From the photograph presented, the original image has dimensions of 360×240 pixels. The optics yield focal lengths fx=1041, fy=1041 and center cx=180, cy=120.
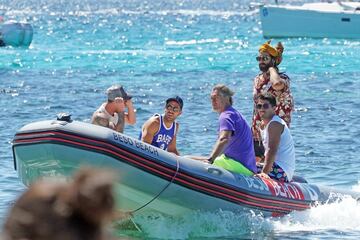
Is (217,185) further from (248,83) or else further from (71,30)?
(71,30)

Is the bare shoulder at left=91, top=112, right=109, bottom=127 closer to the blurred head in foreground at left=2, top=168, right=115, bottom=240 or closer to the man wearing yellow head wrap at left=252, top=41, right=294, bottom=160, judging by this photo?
the man wearing yellow head wrap at left=252, top=41, right=294, bottom=160

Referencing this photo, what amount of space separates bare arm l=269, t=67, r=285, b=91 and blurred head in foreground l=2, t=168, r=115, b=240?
7069 mm

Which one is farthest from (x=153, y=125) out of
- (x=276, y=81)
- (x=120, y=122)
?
(x=276, y=81)

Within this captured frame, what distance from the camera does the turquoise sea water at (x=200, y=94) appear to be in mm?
8250

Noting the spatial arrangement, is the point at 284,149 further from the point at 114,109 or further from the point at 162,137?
the point at 114,109

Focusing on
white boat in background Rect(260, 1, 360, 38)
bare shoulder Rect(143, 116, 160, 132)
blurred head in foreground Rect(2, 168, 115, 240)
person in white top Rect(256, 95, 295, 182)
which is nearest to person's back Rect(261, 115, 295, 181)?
person in white top Rect(256, 95, 295, 182)

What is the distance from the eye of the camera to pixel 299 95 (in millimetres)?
19656

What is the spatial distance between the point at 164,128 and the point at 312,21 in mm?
30812

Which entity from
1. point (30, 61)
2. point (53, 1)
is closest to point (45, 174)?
point (30, 61)

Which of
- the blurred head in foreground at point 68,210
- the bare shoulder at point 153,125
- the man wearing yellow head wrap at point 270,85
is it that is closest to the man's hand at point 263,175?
the man wearing yellow head wrap at point 270,85

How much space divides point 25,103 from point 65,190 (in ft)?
54.7

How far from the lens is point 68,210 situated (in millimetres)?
1563

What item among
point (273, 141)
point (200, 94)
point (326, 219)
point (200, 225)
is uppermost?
point (273, 141)

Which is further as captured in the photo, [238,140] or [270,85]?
[270,85]
